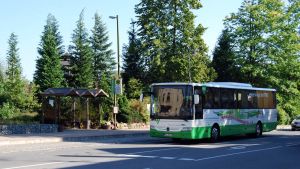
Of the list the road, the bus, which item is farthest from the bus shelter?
the road

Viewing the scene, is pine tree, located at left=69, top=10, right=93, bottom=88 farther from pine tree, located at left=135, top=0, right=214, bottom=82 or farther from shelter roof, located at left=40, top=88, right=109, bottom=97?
shelter roof, located at left=40, top=88, right=109, bottom=97

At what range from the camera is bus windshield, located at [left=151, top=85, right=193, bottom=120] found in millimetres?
23688

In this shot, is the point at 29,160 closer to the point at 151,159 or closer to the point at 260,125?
the point at 151,159

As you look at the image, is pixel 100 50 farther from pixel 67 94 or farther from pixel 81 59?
pixel 67 94

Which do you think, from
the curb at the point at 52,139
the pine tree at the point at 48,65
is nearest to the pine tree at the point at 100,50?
the pine tree at the point at 48,65

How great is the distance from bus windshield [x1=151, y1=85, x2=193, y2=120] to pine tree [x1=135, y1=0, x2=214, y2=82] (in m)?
25.8

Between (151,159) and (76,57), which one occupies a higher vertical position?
(76,57)

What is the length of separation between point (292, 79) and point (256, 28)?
7.18m

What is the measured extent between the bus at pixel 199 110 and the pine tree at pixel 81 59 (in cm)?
3601

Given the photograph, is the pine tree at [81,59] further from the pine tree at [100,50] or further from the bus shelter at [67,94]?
the bus shelter at [67,94]

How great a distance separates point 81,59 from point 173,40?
674 inches

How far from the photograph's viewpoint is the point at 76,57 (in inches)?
2571

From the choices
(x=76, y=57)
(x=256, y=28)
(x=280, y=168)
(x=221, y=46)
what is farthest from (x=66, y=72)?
(x=280, y=168)

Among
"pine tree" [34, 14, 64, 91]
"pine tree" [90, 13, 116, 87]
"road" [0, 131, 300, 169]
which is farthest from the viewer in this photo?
"pine tree" [90, 13, 116, 87]
